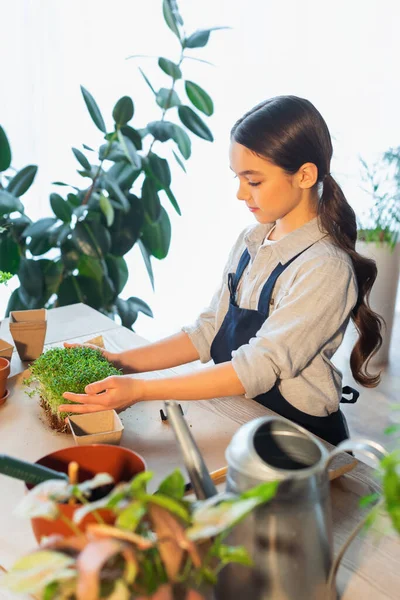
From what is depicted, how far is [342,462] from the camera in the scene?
3.65 feet

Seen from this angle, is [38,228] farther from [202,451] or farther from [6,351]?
[202,451]

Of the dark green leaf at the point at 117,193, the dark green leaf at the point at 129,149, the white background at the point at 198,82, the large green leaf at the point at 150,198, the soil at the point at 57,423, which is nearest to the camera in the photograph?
the soil at the point at 57,423

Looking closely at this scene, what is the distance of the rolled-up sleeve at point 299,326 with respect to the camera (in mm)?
1337

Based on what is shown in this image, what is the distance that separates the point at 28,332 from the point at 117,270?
1305mm

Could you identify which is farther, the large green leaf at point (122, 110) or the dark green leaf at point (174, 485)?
the large green leaf at point (122, 110)

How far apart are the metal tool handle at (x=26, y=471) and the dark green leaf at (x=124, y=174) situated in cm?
201

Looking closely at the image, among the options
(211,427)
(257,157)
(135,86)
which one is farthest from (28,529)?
(135,86)

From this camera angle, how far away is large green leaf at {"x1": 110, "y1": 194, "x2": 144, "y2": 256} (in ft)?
8.84

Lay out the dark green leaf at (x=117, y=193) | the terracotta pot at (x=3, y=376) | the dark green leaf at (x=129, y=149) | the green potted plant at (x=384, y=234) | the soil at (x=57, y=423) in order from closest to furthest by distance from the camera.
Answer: the soil at (x=57, y=423)
the terracotta pot at (x=3, y=376)
the dark green leaf at (x=129, y=149)
the dark green leaf at (x=117, y=193)
the green potted plant at (x=384, y=234)

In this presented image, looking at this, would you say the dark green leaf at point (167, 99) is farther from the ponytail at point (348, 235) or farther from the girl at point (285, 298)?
the ponytail at point (348, 235)

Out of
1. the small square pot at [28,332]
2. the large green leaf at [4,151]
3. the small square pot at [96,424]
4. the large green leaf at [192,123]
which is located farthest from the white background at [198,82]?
the small square pot at [96,424]

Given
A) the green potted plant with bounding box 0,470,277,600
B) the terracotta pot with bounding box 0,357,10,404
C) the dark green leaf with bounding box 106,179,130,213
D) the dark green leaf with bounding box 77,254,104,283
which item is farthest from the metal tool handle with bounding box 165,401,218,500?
the dark green leaf with bounding box 77,254,104,283

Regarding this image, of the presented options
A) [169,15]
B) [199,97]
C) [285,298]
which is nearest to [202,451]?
[285,298]

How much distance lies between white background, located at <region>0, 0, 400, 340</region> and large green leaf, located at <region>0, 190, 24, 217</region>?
0.58 m
